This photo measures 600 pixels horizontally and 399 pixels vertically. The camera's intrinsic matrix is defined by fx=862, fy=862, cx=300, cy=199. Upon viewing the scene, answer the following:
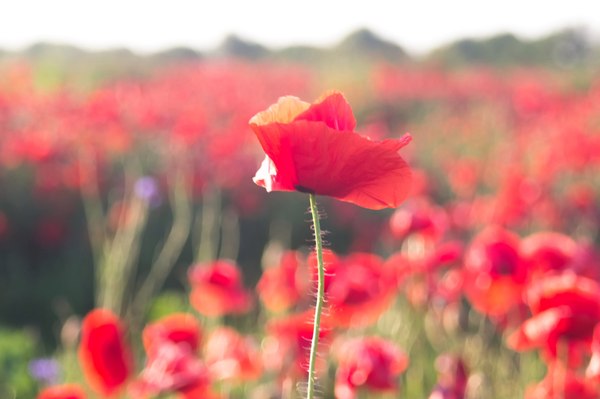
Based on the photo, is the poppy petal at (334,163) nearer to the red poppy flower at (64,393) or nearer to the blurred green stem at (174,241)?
the red poppy flower at (64,393)

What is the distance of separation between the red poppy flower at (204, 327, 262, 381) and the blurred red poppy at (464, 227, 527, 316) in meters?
0.54

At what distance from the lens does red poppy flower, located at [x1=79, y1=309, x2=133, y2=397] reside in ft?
5.05

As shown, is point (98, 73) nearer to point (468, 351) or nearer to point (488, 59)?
point (468, 351)

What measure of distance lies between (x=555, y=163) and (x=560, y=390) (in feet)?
13.7

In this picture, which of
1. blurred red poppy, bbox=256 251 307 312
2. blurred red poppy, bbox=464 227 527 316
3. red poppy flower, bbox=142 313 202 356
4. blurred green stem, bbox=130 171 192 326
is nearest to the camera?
red poppy flower, bbox=142 313 202 356

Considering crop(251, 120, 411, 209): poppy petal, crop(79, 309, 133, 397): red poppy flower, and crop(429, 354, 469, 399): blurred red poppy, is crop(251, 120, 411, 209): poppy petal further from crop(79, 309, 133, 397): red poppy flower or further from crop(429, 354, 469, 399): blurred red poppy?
crop(79, 309, 133, 397): red poppy flower

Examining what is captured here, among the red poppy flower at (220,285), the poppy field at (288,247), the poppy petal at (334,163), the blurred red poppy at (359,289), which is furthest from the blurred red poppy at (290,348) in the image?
the poppy petal at (334,163)

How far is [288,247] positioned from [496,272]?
3.54 metres

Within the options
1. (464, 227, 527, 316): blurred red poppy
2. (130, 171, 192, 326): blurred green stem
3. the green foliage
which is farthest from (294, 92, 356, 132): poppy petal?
(130, 171, 192, 326): blurred green stem

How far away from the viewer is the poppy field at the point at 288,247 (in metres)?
1.42

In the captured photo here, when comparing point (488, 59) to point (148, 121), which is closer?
point (148, 121)

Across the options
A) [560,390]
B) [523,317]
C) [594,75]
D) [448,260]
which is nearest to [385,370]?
[560,390]

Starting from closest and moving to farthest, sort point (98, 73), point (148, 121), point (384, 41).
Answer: point (148, 121) < point (98, 73) < point (384, 41)

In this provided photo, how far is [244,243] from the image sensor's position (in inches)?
213
